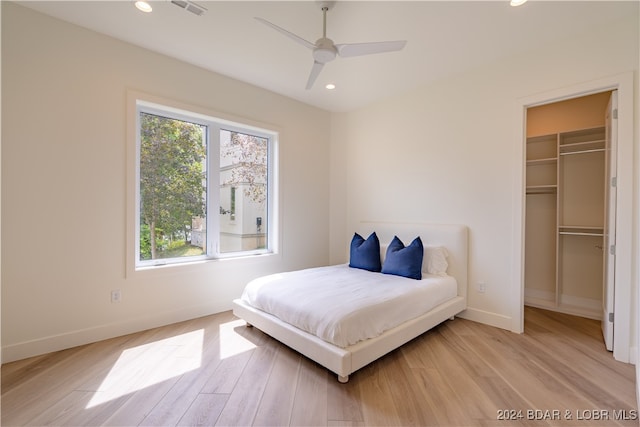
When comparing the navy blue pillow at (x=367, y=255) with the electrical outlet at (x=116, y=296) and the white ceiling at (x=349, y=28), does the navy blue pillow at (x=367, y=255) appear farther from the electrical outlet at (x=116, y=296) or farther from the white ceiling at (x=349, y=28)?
the electrical outlet at (x=116, y=296)

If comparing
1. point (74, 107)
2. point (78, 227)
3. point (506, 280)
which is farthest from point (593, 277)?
point (74, 107)

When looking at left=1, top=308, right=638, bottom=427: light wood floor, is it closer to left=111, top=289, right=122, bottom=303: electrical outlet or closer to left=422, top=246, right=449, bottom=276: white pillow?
left=111, top=289, right=122, bottom=303: electrical outlet

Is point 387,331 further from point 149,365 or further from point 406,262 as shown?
point 149,365

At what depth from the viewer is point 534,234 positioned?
3918 millimetres

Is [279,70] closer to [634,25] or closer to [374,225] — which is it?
[374,225]

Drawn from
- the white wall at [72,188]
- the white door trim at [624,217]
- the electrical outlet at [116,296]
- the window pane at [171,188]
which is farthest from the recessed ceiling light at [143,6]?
the white door trim at [624,217]

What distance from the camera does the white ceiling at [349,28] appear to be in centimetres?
228

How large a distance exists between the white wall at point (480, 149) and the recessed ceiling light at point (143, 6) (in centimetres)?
301

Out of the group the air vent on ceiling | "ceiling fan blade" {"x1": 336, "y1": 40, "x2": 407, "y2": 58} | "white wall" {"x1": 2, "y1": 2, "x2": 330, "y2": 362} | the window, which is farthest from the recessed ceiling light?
"ceiling fan blade" {"x1": 336, "y1": 40, "x2": 407, "y2": 58}

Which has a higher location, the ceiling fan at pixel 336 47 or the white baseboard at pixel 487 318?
the ceiling fan at pixel 336 47

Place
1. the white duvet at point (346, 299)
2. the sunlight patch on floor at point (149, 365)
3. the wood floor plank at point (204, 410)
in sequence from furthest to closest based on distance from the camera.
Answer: the white duvet at point (346, 299), the sunlight patch on floor at point (149, 365), the wood floor plank at point (204, 410)

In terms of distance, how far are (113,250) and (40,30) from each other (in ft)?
6.48

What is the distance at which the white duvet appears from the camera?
6.97 feet

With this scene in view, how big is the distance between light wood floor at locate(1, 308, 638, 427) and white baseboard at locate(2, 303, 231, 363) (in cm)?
7
